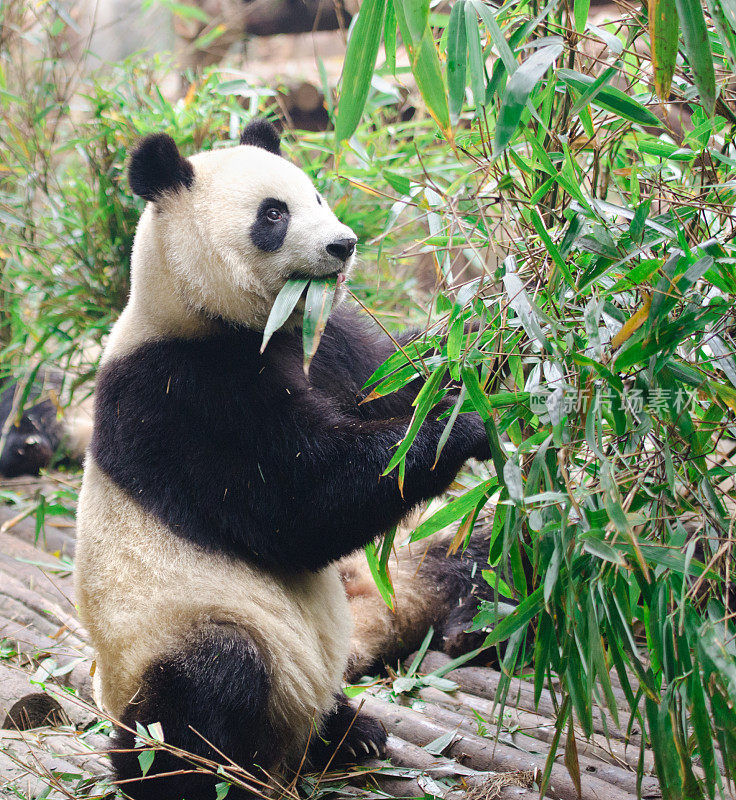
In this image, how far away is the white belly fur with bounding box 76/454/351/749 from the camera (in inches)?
82.1

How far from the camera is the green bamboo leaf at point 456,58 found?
1471 millimetres

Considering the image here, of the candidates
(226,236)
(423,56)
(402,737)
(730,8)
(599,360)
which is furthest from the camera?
(402,737)

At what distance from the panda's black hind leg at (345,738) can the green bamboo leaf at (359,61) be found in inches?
64.2

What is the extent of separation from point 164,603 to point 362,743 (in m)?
0.72

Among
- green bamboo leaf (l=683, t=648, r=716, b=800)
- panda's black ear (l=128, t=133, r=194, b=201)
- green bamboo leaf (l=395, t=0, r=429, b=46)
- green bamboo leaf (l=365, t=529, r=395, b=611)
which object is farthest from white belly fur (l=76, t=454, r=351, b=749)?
green bamboo leaf (l=395, t=0, r=429, b=46)

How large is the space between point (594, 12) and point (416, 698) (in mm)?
5226

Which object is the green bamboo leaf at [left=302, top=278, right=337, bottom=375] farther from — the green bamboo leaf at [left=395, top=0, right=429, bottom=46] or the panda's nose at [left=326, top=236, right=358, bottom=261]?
the green bamboo leaf at [left=395, top=0, right=429, bottom=46]

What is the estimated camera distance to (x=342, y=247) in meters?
2.11

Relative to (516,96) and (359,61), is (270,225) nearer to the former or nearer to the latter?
(359,61)

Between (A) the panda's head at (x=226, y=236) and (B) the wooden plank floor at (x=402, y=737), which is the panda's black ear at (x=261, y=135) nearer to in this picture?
(A) the panda's head at (x=226, y=236)

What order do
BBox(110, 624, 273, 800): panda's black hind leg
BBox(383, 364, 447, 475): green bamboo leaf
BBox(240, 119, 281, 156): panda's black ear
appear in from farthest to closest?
BBox(240, 119, 281, 156): panda's black ear, BBox(110, 624, 273, 800): panda's black hind leg, BBox(383, 364, 447, 475): green bamboo leaf

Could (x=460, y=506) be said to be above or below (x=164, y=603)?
above

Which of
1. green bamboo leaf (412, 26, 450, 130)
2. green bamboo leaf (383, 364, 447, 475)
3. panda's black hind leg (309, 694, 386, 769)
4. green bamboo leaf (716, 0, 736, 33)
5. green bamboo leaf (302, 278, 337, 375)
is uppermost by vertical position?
green bamboo leaf (716, 0, 736, 33)

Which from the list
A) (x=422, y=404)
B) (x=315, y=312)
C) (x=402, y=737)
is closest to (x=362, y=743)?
(x=402, y=737)
